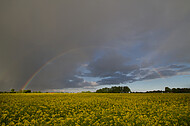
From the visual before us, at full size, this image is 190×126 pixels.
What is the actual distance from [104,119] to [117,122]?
100 centimetres

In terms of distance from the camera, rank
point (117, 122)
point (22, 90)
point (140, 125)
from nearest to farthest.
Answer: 1. point (140, 125)
2. point (117, 122)
3. point (22, 90)

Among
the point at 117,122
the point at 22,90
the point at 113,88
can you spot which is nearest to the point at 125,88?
the point at 113,88

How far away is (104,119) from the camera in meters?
9.78

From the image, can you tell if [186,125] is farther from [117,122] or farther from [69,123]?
[69,123]

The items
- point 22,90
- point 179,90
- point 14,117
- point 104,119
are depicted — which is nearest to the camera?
point 104,119

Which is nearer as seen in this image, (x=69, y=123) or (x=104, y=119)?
(x=69, y=123)

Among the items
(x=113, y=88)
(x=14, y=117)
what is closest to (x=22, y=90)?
(x=113, y=88)

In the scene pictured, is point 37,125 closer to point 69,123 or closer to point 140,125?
point 69,123

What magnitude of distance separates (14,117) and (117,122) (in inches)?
319

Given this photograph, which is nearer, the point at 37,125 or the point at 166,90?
the point at 37,125

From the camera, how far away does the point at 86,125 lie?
28.6 ft

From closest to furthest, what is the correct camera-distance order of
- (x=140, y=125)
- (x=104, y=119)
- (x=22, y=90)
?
1. (x=140, y=125)
2. (x=104, y=119)
3. (x=22, y=90)

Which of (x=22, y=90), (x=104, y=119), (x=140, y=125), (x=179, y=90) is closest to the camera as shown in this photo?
(x=140, y=125)

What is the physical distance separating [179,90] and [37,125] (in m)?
39.0
